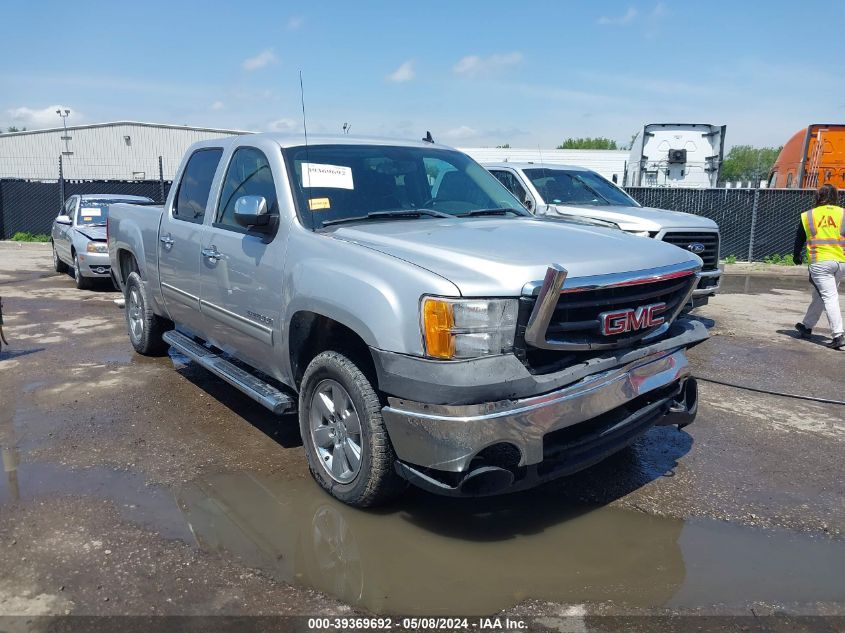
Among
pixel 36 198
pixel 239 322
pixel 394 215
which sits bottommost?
pixel 239 322

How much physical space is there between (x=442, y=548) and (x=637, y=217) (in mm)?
5914

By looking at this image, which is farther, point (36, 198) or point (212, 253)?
point (36, 198)

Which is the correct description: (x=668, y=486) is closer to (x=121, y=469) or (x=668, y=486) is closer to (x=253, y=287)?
(x=253, y=287)

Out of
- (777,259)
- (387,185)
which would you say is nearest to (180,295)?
(387,185)

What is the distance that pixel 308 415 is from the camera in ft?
12.7

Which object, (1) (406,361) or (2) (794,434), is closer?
(1) (406,361)

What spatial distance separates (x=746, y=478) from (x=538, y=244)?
204 cm

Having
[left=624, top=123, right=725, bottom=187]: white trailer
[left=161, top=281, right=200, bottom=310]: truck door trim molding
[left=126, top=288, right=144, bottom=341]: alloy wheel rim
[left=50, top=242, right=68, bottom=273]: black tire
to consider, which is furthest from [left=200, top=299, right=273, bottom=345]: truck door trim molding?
[left=624, top=123, right=725, bottom=187]: white trailer

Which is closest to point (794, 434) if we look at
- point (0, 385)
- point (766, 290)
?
point (0, 385)

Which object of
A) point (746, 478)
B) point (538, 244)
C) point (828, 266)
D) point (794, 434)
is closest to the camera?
point (538, 244)

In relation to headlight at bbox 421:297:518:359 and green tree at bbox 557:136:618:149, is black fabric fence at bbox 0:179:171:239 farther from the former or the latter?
green tree at bbox 557:136:618:149

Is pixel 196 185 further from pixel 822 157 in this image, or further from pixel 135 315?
pixel 822 157

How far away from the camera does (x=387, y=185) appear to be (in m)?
4.49

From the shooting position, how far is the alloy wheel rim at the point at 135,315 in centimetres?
675
